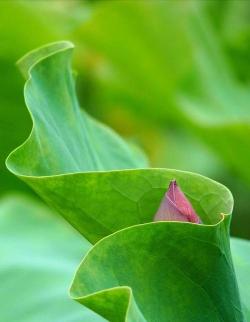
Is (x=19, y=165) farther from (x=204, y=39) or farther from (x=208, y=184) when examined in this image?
(x=204, y=39)

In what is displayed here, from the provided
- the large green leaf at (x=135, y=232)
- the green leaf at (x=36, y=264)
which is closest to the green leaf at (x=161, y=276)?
the large green leaf at (x=135, y=232)

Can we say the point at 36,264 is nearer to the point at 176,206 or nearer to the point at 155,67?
the point at 176,206

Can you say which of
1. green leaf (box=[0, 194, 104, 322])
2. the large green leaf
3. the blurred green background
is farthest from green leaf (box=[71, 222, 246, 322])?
the blurred green background

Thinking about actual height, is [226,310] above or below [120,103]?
above

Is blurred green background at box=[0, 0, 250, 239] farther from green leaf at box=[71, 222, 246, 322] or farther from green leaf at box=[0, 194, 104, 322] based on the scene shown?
green leaf at box=[71, 222, 246, 322]

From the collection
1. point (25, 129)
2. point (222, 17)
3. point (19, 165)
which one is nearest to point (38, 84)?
point (19, 165)

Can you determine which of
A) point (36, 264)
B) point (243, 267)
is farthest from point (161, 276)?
point (36, 264)
